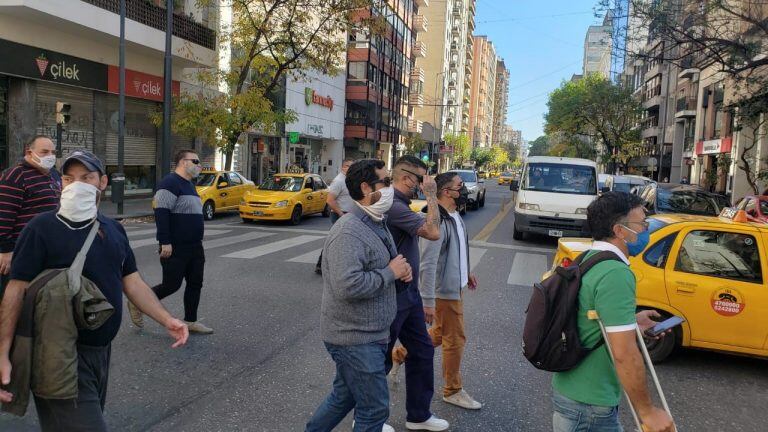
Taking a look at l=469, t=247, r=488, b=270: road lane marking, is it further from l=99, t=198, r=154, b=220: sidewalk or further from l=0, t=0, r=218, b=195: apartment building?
l=0, t=0, r=218, b=195: apartment building

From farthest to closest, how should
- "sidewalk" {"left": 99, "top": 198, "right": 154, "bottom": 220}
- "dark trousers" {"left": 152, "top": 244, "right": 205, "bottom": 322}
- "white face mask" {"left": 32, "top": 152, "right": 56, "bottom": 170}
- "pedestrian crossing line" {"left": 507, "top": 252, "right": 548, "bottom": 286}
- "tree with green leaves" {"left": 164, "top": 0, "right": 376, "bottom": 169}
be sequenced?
"tree with green leaves" {"left": 164, "top": 0, "right": 376, "bottom": 169} → "sidewalk" {"left": 99, "top": 198, "right": 154, "bottom": 220} → "pedestrian crossing line" {"left": 507, "top": 252, "right": 548, "bottom": 286} → "dark trousers" {"left": 152, "top": 244, "right": 205, "bottom": 322} → "white face mask" {"left": 32, "top": 152, "right": 56, "bottom": 170}

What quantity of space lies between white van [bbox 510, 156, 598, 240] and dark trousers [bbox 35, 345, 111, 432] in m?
11.0

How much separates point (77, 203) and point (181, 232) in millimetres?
3040

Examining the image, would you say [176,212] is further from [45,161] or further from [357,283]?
[357,283]

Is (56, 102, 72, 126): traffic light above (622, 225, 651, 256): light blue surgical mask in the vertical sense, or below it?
above

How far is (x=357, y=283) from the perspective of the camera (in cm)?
271

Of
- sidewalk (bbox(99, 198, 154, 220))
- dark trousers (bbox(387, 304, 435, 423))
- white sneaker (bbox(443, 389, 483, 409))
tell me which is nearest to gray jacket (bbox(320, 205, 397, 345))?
dark trousers (bbox(387, 304, 435, 423))

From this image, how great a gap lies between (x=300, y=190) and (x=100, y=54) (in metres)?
8.58

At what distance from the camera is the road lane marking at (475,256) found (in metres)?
10.6

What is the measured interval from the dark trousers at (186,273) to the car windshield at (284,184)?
11060 mm

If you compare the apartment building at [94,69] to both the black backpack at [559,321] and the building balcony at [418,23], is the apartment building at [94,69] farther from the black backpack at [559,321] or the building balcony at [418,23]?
the building balcony at [418,23]

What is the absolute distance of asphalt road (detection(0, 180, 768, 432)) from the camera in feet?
13.1

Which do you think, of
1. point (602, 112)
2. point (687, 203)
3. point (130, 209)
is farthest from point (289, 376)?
point (602, 112)

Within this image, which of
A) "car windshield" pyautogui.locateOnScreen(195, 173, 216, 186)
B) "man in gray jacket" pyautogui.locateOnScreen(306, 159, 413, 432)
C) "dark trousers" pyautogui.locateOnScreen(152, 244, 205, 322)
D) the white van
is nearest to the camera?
"man in gray jacket" pyautogui.locateOnScreen(306, 159, 413, 432)
